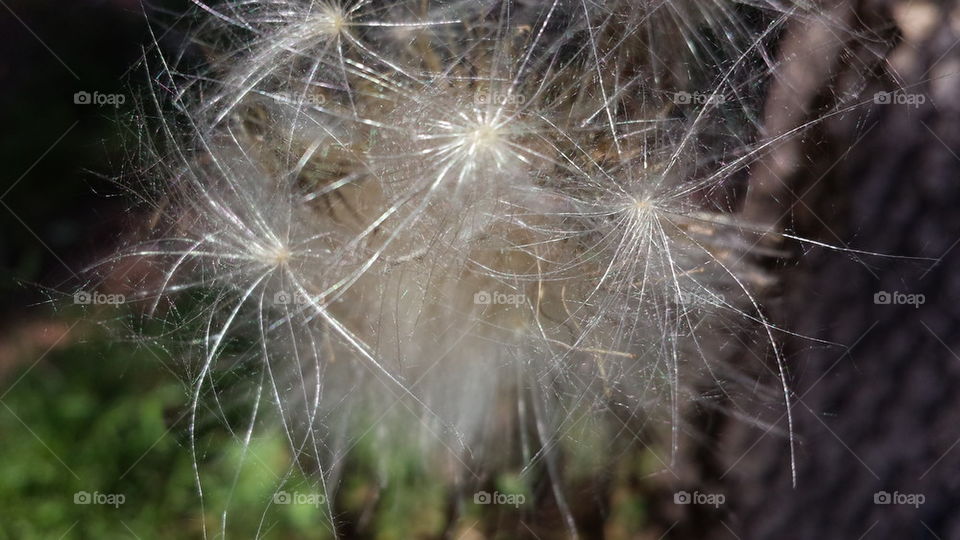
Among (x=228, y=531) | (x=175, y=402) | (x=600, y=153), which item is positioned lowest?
(x=228, y=531)

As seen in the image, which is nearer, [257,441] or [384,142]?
[384,142]

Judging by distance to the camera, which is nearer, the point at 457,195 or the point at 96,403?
the point at 457,195

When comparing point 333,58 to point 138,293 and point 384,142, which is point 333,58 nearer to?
point 384,142

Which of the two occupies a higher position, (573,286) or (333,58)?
(333,58)

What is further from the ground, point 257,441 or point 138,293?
point 138,293

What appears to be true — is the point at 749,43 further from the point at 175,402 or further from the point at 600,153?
the point at 175,402

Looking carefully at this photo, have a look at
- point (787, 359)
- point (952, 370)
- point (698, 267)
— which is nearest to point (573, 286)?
point (698, 267)

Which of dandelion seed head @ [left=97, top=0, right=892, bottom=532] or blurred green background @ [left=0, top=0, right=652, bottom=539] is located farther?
blurred green background @ [left=0, top=0, right=652, bottom=539]

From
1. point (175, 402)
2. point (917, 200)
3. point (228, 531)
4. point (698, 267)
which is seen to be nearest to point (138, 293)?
point (175, 402)

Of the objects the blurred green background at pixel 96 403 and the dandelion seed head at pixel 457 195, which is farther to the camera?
the blurred green background at pixel 96 403
